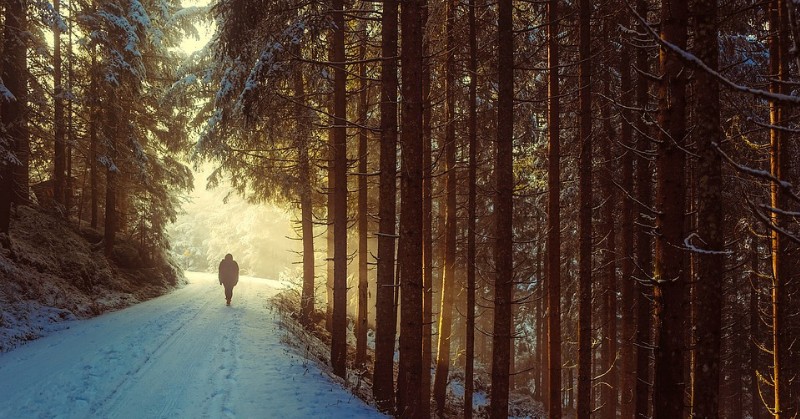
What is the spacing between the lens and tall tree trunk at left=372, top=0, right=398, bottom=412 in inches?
380

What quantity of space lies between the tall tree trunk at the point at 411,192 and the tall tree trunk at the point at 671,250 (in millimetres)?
4043

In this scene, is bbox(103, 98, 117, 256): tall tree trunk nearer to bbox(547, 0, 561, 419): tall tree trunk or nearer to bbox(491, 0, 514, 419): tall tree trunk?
bbox(491, 0, 514, 419): tall tree trunk

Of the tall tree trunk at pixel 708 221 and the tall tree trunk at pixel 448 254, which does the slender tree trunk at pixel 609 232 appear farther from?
the tall tree trunk at pixel 708 221

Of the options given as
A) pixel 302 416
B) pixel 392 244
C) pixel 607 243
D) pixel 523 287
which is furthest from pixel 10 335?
pixel 523 287

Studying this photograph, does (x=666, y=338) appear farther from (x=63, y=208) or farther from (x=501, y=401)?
(x=63, y=208)

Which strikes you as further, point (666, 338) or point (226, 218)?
point (226, 218)

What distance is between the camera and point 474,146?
13.0m

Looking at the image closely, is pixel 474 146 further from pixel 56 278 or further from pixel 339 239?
pixel 56 278

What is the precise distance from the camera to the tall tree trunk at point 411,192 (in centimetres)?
852

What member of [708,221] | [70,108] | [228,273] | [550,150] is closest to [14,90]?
[70,108]

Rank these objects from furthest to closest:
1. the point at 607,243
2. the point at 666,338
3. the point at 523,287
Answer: the point at 523,287 → the point at 607,243 → the point at 666,338

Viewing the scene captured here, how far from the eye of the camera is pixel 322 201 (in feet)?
64.8

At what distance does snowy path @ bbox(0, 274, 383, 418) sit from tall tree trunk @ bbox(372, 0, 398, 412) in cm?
89

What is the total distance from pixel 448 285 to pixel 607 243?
20.1 ft
